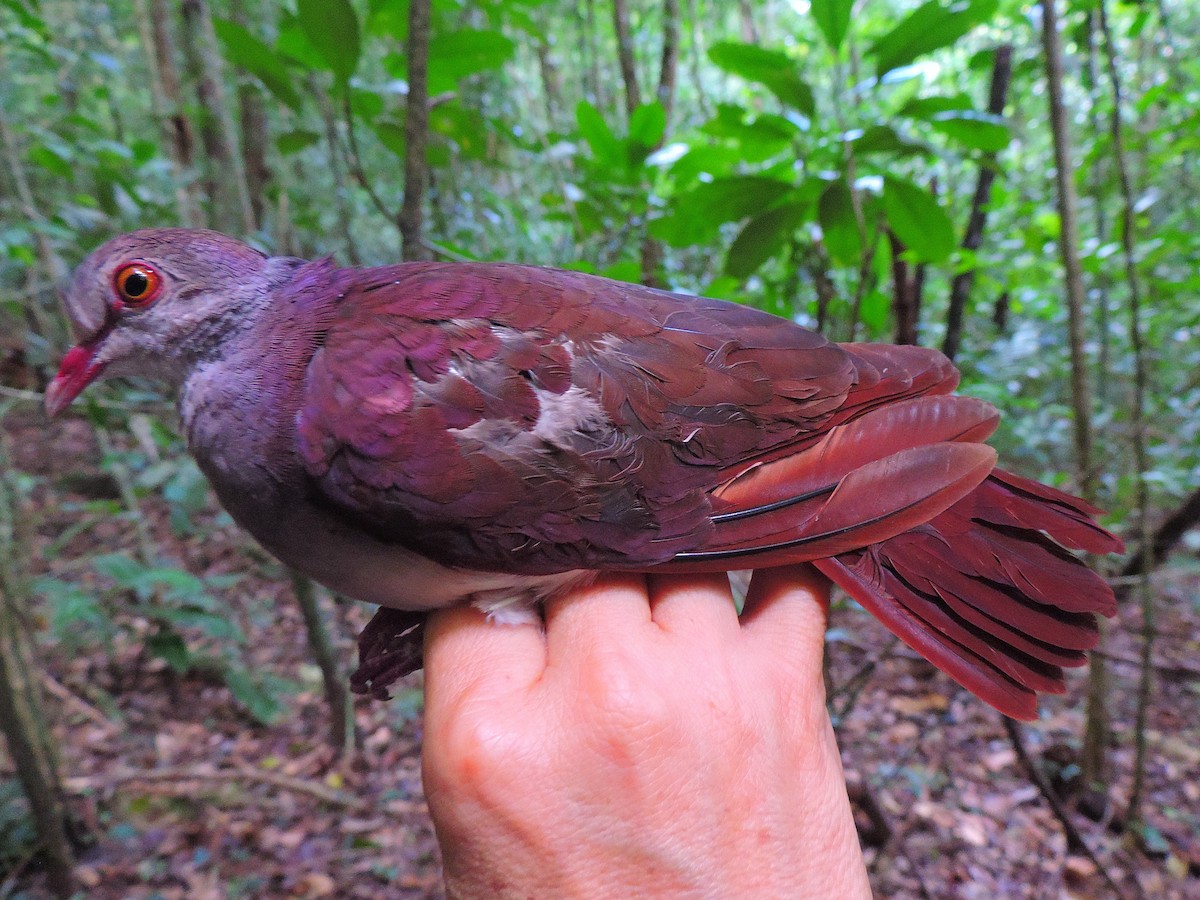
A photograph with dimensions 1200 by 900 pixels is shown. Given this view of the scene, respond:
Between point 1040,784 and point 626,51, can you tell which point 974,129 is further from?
point 1040,784

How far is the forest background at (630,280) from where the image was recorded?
176cm

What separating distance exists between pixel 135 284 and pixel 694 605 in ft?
3.77

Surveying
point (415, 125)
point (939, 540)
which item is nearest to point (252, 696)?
point (415, 125)

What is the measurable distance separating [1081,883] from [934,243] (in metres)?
2.71

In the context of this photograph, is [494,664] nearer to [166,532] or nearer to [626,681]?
[626,681]

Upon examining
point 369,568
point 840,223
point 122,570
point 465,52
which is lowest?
point 122,570

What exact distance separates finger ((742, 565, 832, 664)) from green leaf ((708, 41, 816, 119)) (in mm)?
1193

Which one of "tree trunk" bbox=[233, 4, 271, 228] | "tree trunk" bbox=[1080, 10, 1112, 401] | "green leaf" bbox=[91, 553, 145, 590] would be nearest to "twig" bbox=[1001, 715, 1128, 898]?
"tree trunk" bbox=[1080, 10, 1112, 401]

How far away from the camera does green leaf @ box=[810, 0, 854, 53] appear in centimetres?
159

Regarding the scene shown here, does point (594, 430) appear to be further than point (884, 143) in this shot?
No

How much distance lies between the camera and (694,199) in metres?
1.75

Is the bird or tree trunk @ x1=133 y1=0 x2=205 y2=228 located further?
tree trunk @ x1=133 y1=0 x2=205 y2=228

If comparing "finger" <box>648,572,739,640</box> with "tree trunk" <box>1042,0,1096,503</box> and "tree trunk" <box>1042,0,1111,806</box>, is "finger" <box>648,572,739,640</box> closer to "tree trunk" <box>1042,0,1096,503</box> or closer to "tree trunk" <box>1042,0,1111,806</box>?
"tree trunk" <box>1042,0,1111,806</box>

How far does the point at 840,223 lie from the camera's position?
174 centimetres
